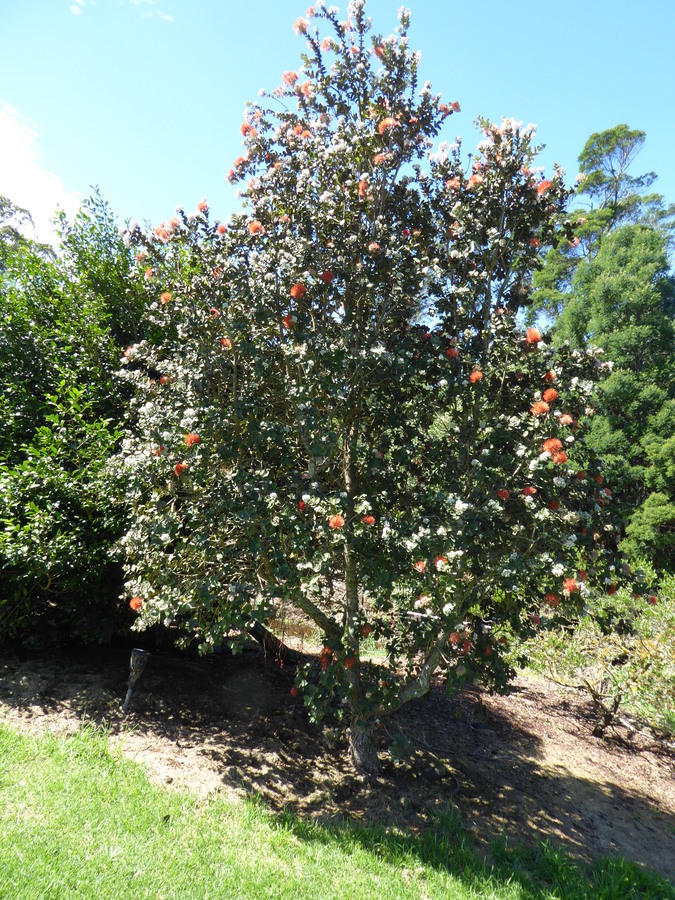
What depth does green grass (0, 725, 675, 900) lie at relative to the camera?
2689 millimetres

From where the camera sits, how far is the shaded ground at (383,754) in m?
3.90

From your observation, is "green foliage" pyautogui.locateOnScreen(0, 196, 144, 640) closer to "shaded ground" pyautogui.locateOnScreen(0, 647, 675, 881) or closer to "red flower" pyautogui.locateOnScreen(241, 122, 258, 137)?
"shaded ground" pyautogui.locateOnScreen(0, 647, 675, 881)

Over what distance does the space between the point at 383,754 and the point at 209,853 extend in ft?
6.94

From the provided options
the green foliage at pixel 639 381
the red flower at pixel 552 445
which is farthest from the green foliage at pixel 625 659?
the green foliage at pixel 639 381

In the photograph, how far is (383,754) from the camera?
4.70 meters

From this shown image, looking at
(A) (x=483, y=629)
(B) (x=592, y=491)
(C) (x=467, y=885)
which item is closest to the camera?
(C) (x=467, y=885)

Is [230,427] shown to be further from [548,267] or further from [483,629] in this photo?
[548,267]

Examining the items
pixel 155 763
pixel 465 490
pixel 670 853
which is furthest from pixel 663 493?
pixel 155 763

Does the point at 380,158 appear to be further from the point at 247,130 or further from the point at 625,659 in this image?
the point at 625,659

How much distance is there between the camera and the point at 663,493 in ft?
36.2

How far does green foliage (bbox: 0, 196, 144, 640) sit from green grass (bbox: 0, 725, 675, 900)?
1.53 meters

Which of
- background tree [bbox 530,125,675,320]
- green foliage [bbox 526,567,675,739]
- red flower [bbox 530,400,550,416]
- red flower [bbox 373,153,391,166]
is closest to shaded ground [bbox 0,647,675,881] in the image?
green foliage [bbox 526,567,675,739]

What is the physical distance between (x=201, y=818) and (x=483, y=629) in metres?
2.33

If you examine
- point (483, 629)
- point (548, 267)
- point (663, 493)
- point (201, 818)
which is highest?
point (548, 267)
